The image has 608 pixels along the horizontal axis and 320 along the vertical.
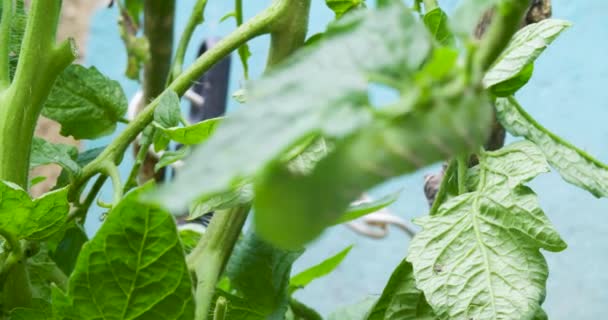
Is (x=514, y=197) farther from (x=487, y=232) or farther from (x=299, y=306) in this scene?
(x=299, y=306)

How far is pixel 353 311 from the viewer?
453 millimetres

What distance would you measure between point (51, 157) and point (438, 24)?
0.19 meters

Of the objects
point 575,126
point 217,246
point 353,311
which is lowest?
point 575,126

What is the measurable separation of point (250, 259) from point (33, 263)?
0.34 feet

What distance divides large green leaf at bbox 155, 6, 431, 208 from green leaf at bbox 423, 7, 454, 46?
0.16 m

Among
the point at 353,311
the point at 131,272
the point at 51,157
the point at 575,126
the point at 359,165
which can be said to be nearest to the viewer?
the point at 359,165

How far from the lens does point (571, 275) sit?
3.57ft

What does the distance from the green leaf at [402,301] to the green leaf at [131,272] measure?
10cm

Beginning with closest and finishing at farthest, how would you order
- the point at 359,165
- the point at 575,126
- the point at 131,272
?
the point at 359,165, the point at 131,272, the point at 575,126

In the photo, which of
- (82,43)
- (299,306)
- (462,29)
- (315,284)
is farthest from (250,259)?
(82,43)

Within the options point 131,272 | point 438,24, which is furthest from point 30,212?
point 438,24

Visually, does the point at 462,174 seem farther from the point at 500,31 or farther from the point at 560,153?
the point at 500,31

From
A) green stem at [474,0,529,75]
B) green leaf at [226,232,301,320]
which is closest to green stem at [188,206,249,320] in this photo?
green leaf at [226,232,301,320]

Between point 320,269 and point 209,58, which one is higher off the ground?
point 209,58
